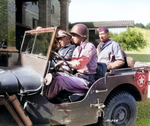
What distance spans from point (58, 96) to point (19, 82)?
47cm

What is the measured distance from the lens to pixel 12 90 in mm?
1751

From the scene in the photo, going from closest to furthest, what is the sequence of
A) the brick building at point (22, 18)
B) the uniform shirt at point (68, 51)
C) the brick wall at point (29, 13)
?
the uniform shirt at point (68, 51), the brick building at point (22, 18), the brick wall at point (29, 13)

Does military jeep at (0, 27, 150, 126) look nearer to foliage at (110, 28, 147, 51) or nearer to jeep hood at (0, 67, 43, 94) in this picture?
jeep hood at (0, 67, 43, 94)

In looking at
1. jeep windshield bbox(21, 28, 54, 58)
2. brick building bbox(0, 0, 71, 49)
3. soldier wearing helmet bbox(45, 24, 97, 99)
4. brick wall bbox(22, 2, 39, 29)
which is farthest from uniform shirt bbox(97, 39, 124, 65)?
brick wall bbox(22, 2, 39, 29)

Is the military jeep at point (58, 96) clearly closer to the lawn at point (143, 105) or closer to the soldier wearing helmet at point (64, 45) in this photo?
the soldier wearing helmet at point (64, 45)

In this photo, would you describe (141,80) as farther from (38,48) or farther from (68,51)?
(38,48)

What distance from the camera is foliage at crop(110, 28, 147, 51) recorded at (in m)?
3.29

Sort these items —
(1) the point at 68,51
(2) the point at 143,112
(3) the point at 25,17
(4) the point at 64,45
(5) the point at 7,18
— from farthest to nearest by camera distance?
(3) the point at 25,17
(5) the point at 7,18
(2) the point at 143,112
(1) the point at 68,51
(4) the point at 64,45

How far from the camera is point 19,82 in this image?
5.92 feet

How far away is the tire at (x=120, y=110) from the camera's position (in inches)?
92.5

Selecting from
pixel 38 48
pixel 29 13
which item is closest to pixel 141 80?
pixel 38 48

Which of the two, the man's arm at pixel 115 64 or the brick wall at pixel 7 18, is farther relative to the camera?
the brick wall at pixel 7 18

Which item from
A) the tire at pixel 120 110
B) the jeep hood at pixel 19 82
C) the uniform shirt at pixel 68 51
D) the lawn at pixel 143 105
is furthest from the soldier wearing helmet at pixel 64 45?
the lawn at pixel 143 105

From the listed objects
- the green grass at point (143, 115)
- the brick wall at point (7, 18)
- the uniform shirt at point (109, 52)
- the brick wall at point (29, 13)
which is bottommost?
the green grass at point (143, 115)
